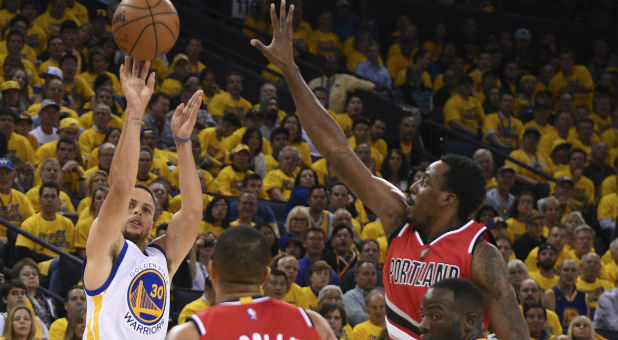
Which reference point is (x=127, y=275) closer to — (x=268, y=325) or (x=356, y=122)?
(x=268, y=325)

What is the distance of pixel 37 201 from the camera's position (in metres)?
10.1

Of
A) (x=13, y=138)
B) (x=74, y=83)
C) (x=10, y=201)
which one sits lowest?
(x=10, y=201)

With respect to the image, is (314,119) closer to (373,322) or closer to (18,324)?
(18,324)

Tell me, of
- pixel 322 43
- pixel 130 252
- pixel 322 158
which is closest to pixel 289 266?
pixel 322 158

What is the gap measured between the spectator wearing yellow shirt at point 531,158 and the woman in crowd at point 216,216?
5526mm

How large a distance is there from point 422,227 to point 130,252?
137 cm

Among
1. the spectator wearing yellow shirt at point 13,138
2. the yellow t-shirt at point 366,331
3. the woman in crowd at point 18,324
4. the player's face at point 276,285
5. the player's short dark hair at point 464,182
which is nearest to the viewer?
the player's short dark hair at point 464,182

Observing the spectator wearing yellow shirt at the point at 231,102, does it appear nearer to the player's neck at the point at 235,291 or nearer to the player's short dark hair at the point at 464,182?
the player's short dark hair at the point at 464,182

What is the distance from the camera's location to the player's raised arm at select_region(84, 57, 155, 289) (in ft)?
14.2

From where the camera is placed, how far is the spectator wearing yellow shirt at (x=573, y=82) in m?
16.8

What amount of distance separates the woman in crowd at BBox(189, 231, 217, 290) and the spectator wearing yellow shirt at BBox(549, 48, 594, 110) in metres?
8.97

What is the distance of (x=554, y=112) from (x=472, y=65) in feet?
5.20

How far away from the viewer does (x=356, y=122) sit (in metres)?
13.3

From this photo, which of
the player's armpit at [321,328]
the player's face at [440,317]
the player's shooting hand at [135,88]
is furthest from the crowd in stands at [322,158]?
the player's face at [440,317]
